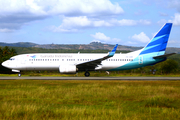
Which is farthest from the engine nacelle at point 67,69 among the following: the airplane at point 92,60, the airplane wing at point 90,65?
the airplane wing at point 90,65

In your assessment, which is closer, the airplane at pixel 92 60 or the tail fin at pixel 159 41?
the airplane at pixel 92 60

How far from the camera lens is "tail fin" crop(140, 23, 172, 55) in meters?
34.9

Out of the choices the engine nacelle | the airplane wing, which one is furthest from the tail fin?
the engine nacelle

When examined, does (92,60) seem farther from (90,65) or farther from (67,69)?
(67,69)

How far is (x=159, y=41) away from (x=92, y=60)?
1157 cm

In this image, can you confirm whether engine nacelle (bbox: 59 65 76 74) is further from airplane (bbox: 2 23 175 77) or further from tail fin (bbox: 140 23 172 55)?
tail fin (bbox: 140 23 172 55)

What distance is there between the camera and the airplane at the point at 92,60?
3338cm

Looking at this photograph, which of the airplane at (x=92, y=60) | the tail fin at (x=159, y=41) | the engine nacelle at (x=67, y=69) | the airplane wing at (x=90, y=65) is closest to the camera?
the engine nacelle at (x=67, y=69)

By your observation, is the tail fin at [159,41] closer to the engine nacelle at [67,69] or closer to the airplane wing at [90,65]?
the airplane wing at [90,65]

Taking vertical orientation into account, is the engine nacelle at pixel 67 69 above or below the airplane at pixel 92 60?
below

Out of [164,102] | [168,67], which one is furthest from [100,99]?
[168,67]

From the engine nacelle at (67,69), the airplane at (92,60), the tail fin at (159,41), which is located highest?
the tail fin at (159,41)

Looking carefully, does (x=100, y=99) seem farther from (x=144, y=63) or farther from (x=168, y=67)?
(x=168, y=67)

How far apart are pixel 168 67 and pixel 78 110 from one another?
58.3 meters
